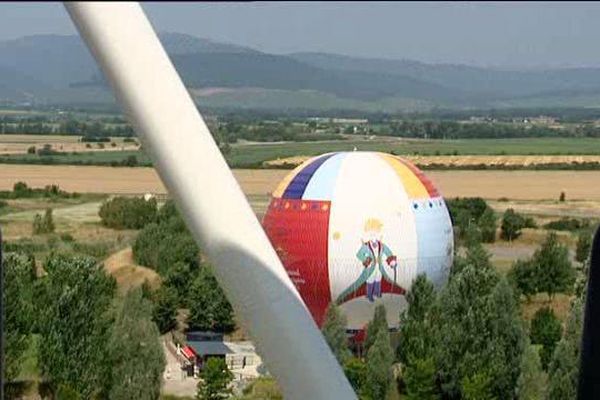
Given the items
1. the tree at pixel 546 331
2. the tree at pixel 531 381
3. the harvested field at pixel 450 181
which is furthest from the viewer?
the harvested field at pixel 450 181

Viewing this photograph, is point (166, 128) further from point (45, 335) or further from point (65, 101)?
point (65, 101)

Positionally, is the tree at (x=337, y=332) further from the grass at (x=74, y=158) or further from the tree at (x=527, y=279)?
the grass at (x=74, y=158)

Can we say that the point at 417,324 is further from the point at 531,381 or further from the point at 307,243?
the point at 531,381

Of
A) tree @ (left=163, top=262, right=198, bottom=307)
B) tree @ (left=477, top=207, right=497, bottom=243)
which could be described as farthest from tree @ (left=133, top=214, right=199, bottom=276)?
tree @ (left=477, top=207, right=497, bottom=243)

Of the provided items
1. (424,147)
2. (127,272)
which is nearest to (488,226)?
(424,147)

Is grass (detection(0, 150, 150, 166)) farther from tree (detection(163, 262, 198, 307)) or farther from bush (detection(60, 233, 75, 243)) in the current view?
tree (detection(163, 262, 198, 307))

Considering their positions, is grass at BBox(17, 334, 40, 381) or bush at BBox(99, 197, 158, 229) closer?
grass at BBox(17, 334, 40, 381)

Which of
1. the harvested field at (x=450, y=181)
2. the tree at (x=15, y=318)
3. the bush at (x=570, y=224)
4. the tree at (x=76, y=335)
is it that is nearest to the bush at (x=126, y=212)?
the harvested field at (x=450, y=181)
